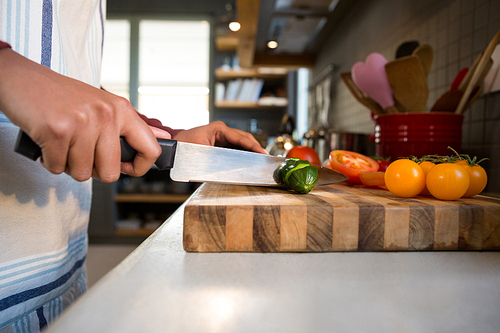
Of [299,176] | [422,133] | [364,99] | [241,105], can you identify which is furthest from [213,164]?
[241,105]

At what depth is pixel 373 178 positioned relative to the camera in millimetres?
752

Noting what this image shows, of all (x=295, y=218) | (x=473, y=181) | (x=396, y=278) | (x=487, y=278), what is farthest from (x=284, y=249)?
(x=473, y=181)

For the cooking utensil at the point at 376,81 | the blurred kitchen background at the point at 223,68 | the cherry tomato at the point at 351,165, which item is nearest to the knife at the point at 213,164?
the cherry tomato at the point at 351,165

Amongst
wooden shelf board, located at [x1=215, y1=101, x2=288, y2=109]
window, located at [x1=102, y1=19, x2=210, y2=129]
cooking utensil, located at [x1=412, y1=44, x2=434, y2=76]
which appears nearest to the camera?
cooking utensil, located at [x1=412, y1=44, x2=434, y2=76]

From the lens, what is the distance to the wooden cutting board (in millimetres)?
477

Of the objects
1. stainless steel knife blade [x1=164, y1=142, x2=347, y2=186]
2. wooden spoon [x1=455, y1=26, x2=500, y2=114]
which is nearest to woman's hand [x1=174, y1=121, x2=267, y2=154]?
stainless steel knife blade [x1=164, y1=142, x2=347, y2=186]

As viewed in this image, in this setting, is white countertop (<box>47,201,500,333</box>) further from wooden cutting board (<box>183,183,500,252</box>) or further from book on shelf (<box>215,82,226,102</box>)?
book on shelf (<box>215,82,226,102</box>)

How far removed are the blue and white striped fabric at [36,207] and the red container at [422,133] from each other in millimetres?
817

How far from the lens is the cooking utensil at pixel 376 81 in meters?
0.98

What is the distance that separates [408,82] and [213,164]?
24.8 inches

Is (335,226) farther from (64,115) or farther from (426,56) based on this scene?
(426,56)

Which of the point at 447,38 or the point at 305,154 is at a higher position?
the point at 447,38

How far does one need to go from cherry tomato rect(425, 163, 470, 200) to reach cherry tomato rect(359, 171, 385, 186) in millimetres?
144

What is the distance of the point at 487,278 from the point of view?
40 centimetres
